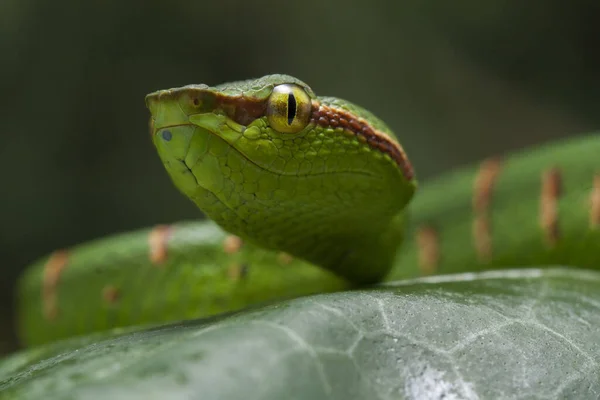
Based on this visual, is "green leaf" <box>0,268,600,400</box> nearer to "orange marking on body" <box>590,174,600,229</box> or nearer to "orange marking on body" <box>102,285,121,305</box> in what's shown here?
"orange marking on body" <box>590,174,600,229</box>

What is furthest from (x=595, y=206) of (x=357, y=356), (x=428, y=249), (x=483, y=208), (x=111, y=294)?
(x=111, y=294)

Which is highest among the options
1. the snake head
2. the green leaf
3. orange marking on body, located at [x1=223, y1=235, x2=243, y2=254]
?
the snake head

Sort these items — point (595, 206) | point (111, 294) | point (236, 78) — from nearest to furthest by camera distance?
point (595, 206) < point (111, 294) < point (236, 78)

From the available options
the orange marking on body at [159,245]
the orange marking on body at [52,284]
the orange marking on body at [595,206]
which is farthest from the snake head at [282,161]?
the orange marking on body at [52,284]

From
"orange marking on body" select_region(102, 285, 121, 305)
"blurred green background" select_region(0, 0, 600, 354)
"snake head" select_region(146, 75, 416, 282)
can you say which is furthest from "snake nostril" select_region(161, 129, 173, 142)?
"blurred green background" select_region(0, 0, 600, 354)

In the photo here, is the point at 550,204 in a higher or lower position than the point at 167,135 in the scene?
lower

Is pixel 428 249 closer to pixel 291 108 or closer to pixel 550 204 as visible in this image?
pixel 550 204
